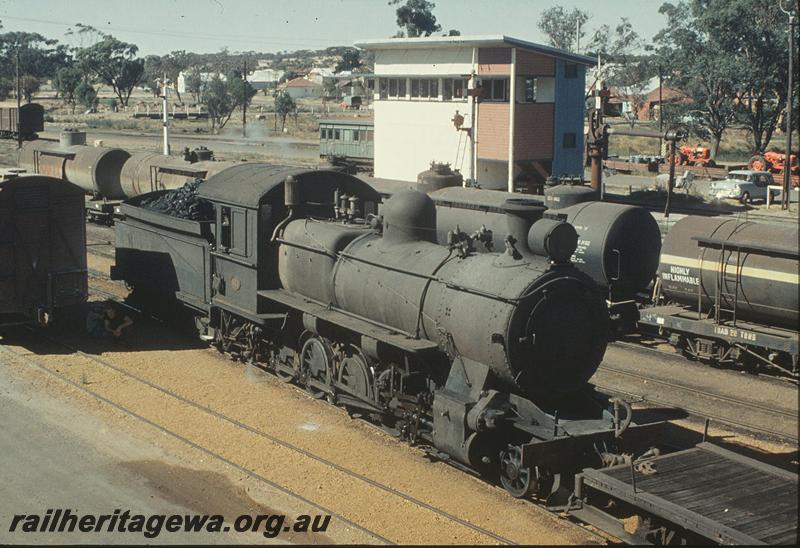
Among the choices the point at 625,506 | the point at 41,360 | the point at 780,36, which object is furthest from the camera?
the point at 780,36

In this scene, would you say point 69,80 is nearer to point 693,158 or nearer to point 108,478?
point 693,158

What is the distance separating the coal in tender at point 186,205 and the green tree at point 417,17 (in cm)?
8797

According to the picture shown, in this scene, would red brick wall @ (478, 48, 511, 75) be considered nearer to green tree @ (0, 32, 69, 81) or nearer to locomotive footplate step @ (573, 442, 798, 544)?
locomotive footplate step @ (573, 442, 798, 544)

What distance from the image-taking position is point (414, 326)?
15.2 meters

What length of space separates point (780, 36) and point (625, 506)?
5176 centimetres

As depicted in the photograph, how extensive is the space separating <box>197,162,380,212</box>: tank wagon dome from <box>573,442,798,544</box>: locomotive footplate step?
920cm

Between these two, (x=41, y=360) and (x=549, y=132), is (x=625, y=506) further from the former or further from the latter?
(x=549, y=132)

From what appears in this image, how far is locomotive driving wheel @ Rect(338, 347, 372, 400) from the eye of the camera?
16234 mm

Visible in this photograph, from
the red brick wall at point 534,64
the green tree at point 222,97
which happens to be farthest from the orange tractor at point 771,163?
the green tree at point 222,97

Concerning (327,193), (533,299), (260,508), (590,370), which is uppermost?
(327,193)

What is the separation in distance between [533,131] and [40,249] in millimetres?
30628

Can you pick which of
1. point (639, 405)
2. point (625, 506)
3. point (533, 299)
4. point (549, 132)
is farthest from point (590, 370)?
point (549, 132)

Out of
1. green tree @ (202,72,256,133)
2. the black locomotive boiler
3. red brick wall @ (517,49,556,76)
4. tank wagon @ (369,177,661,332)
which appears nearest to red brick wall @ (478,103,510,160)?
red brick wall @ (517,49,556,76)
